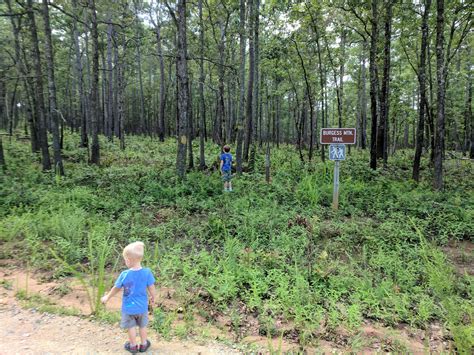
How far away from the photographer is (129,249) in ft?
10.5

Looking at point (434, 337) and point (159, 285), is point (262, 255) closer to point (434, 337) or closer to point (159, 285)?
point (159, 285)

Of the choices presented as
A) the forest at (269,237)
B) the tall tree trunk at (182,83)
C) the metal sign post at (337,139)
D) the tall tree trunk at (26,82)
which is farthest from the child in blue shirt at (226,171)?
the tall tree trunk at (26,82)

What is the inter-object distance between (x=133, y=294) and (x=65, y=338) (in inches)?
41.9

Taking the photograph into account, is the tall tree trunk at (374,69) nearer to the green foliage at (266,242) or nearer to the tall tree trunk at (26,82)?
the green foliage at (266,242)

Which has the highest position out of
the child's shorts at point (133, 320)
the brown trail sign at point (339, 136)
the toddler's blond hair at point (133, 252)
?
the brown trail sign at point (339, 136)

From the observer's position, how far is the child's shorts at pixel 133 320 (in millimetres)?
3285

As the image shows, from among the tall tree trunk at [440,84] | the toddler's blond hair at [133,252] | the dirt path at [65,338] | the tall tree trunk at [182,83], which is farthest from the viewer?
the tall tree trunk at [182,83]

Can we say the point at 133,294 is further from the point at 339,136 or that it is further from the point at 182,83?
the point at 182,83

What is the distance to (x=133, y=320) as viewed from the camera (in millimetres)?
3314

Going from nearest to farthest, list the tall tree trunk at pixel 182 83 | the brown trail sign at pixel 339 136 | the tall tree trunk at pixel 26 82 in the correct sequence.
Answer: the brown trail sign at pixel 339 136 < the tall tree trunk at pixel 182 83 < the tall tree trunk at pixel 26 82

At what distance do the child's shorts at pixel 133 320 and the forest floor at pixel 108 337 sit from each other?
1.01 feet

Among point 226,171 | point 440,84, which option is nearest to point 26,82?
point 226,171

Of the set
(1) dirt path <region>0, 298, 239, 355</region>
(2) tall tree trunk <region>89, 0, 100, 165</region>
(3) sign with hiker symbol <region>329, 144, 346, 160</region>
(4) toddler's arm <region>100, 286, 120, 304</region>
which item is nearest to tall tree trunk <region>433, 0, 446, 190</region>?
(3) sign with hiker symbol <region>329, 144, 346, 160</region>

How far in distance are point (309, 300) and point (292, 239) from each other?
6.94ft
